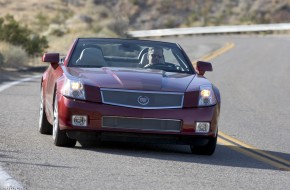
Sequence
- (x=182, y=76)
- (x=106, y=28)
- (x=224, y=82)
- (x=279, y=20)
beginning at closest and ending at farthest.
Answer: (x=182, y=76) → (x=224, y=82) → (x=106, y=28) → (x=279, y=20)

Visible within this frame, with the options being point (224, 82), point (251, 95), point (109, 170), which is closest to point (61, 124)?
point (109, 170)

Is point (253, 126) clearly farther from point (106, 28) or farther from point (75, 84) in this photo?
point (106, 28)

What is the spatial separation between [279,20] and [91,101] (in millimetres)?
71682

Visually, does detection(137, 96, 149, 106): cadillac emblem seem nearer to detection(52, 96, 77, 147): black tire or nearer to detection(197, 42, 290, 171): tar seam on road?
detection(52, 96, 77, 147): black tire

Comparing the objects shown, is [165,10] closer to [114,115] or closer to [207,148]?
[207,148]

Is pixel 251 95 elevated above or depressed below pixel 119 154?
below

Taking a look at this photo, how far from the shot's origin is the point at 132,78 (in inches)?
427

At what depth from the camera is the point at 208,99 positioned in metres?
10.7

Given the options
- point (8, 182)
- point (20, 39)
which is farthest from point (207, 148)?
point (20, 39)

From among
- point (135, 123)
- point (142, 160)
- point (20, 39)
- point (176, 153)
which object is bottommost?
point (20, 39)

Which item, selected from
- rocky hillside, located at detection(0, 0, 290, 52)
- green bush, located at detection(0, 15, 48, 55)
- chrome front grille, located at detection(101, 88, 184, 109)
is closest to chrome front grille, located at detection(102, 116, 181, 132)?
chrome front grille, located at detection(101, 88, 184, 109)

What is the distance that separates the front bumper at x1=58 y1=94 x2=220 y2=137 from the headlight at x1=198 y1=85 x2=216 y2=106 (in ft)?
0.53

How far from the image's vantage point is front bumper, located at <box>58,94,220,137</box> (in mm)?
10336

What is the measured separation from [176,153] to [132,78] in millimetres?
1006
